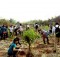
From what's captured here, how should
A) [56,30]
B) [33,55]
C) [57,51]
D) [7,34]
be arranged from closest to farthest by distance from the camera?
1. [33,55]
2. [57,51]
3. [56,30]
4. [7,34]

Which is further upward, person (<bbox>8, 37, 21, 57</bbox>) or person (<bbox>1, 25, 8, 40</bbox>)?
person (<bbox>1, 25, 8, 40</bbox>)

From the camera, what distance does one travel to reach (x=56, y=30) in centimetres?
1587

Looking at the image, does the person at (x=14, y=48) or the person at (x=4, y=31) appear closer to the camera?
the person at (x=14, y=48)

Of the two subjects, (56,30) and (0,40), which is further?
(0,40)

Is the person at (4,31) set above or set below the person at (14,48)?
above

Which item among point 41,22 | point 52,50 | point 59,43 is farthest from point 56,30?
point 41,22

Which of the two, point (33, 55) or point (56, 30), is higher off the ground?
point (56, 30)

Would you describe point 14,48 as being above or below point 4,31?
below

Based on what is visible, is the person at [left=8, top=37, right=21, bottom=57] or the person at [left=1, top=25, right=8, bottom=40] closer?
the person at [left=8, top=37, right=21, bottom=57]

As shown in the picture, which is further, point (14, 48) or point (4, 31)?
point (4, 31)

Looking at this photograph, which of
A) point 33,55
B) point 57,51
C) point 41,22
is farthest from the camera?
point 41,22

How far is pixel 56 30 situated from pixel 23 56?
4.43 meters

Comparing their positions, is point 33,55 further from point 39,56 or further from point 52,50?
point 52,50

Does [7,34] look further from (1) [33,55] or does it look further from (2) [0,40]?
(1) [33,55]
